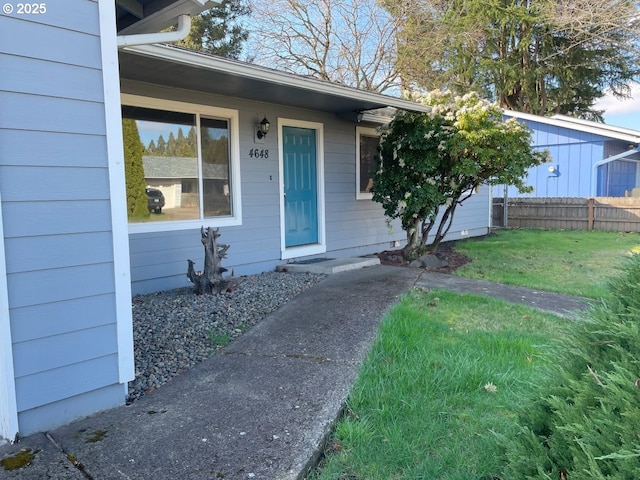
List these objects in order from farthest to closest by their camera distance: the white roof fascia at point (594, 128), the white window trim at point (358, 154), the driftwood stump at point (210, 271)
Result: 1. the white roof fascia at point (594, 128)
2. the white window trim at point (358, 154)
3. the driftwood stump at point (210, 271)

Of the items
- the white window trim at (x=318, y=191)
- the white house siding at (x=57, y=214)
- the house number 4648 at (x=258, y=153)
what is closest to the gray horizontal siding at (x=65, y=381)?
the white house siding at (x=57, y=214)

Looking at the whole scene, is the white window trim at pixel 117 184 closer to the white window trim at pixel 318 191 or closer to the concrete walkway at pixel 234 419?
the concrete walkway at pixel 234 419

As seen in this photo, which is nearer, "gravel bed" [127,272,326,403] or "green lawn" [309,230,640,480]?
"green lawn" [309,230,640,480]

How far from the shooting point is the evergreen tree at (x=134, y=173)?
17.4ft

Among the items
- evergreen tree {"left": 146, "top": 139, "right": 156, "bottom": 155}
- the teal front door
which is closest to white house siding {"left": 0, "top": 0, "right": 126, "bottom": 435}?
evergreen tree {"left": 146, "top": 139, "right": 156, "bottom": 155}

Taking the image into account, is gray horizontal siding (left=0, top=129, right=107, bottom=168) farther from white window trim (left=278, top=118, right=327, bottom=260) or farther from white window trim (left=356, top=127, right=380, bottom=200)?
white window trim (left=356, top=127, right=380, bottom=200)

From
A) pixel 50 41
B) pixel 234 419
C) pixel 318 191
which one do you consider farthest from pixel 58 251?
pixel 318 191

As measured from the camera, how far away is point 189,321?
4.27m

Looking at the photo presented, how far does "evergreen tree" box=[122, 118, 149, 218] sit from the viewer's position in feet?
17.4

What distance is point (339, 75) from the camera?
658 inches

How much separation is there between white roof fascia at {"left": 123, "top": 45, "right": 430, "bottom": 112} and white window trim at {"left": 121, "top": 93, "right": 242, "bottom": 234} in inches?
42.5

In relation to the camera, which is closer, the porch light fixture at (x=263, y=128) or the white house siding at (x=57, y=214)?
the white house siding at (x=57, y=214)

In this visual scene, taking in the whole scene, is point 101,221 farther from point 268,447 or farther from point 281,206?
point 281,206

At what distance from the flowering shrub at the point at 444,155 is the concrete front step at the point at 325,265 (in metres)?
1.14
